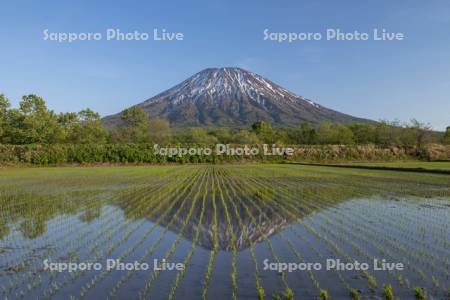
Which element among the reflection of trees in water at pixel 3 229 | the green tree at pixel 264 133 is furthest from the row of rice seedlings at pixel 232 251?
the green tree at pixel 264 133

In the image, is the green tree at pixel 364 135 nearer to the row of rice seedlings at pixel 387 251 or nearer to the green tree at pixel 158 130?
the green tree at pixel 158 130

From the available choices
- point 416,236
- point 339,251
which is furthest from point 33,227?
point 416,236

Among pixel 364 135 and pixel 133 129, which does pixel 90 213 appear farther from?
pixel 364 135

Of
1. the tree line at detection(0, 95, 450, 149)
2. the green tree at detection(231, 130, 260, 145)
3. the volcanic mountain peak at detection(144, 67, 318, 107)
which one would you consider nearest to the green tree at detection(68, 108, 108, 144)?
the tree line at detection(0, 95, 450, 149)

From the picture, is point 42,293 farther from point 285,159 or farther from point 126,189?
point 285,159

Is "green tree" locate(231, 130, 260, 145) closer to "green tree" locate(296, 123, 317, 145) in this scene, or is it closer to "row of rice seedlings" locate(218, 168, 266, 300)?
"green tree" locate(296, 123, 317, 145)

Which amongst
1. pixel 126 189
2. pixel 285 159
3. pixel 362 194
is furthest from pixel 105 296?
pixel 285 159
